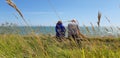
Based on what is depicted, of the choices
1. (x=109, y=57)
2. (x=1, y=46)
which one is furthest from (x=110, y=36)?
(x=1, y=46)

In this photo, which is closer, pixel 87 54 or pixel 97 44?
pixel 87 54

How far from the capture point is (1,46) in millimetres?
5469

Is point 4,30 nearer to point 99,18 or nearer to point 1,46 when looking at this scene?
point 1,46

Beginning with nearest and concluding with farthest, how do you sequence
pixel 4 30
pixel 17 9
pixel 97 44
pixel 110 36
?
1. pixel 17 9
2. pixel 97 44
3. pixel 110 36
4. pixel 4 30

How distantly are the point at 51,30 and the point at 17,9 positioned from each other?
3048 millimetres

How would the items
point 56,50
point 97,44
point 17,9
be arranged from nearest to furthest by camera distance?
1. point 17,9
2. point 97,44
3. point 56,50

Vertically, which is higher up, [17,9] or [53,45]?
[17,9]

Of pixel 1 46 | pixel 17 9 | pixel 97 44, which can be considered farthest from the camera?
pixel 1 46

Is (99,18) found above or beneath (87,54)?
above

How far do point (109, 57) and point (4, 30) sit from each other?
4847 millimetres

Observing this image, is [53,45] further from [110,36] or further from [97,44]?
[97,44]

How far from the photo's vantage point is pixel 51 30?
21.5ft

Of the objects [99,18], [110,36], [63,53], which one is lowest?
[63,53]

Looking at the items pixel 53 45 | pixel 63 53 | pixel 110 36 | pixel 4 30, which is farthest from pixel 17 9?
pixel 4 30
